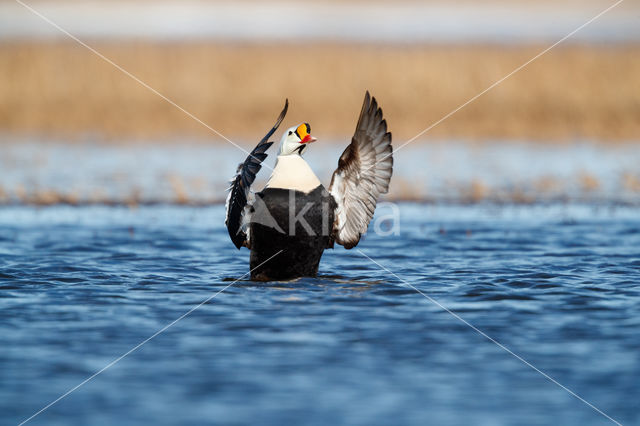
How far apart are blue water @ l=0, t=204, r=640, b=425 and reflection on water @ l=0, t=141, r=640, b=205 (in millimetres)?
3092

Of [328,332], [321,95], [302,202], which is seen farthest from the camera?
[321,95]

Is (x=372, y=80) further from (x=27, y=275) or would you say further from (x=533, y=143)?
(x=27, y=275)

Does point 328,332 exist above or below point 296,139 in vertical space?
below

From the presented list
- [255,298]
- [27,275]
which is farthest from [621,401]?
[27,275]

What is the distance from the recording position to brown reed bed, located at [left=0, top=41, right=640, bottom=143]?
2258 cm

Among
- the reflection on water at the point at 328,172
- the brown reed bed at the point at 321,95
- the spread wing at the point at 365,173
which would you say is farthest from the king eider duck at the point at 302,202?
the brown reed bed at the point at 321,95

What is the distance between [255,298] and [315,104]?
16035mm

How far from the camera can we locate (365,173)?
856 cm

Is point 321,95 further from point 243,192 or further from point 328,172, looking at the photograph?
point 243,192

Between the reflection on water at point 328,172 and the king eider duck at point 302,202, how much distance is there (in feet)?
18.1

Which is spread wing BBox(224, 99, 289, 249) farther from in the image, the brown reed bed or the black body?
the brown reed bed

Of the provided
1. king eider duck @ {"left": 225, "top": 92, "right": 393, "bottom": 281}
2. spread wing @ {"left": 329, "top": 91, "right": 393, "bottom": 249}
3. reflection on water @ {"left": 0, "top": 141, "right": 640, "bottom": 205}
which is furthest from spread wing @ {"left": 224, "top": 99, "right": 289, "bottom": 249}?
reflection on water @ {"left": 0, "top": 141, "right": 640, "bottom": 205}

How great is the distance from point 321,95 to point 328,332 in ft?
57.2

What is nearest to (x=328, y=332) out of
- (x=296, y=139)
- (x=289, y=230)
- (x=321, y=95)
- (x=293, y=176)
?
(x=289, y=230)
